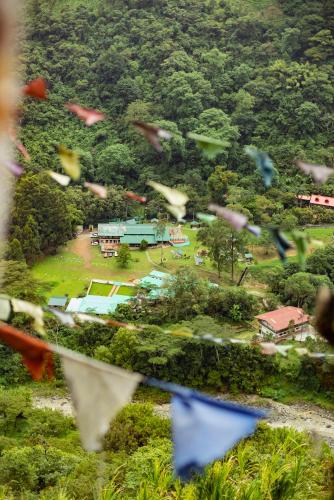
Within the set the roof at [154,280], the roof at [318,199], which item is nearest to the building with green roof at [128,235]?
the roof at [154,280]

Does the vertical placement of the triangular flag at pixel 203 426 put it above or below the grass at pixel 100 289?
above

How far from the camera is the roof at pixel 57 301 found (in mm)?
9117

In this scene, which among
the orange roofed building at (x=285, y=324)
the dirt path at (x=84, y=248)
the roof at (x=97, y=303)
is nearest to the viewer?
the orange roofed building at (x=285, y=324)

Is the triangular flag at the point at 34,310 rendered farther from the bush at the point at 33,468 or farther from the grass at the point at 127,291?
the grass at the point at 127,291

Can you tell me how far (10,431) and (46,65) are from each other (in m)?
12.2

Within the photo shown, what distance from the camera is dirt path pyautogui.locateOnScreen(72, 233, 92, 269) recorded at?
10.9 m

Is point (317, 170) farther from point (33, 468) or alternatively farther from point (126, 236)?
point (126, 236)

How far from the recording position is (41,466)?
4.48 metres

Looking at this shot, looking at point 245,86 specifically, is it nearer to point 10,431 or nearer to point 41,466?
point 10,431

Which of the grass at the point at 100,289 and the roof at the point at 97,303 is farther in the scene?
the grass at the point at 100,289

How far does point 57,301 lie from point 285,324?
11.4 feet

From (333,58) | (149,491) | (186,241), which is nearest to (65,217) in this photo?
(186,241)

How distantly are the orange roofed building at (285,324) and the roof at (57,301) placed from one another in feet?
9.78

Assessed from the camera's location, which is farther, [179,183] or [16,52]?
[179,183]
